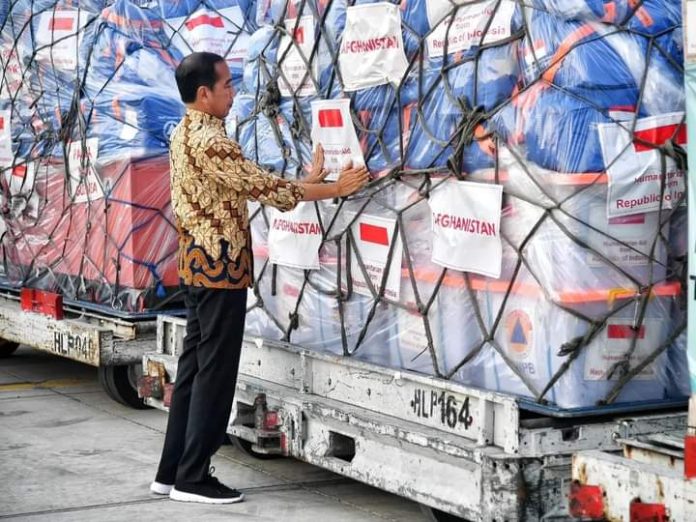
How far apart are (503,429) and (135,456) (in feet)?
8.60

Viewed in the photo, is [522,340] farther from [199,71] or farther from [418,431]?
[199,71]

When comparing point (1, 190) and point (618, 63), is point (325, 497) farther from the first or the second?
point (1, 190)

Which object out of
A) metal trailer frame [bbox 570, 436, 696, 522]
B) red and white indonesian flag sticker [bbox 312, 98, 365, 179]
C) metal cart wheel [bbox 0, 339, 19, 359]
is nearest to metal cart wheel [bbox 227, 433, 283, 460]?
red and white indonesian flag sticker [bbox 312, 98, 365, 179]

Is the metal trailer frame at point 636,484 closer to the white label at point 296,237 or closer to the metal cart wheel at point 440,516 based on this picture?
the metal cart wheel at point 440,516

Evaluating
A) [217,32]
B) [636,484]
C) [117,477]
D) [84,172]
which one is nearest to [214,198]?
[117,477]

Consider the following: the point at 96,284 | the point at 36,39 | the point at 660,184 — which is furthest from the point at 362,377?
the point at 36,39

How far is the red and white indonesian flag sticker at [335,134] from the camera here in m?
5.43

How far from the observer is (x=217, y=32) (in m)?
7.39

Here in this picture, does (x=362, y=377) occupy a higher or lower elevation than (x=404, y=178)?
lower

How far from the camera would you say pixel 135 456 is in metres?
6.68

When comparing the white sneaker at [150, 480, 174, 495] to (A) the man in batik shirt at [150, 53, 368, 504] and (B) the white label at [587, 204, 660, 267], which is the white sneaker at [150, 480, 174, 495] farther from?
(B) the white label at [587, 204, 660, 267]

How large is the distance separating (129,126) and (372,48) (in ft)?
8.32

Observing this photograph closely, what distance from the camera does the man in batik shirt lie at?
17.9 ft

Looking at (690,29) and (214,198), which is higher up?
(690,29)
